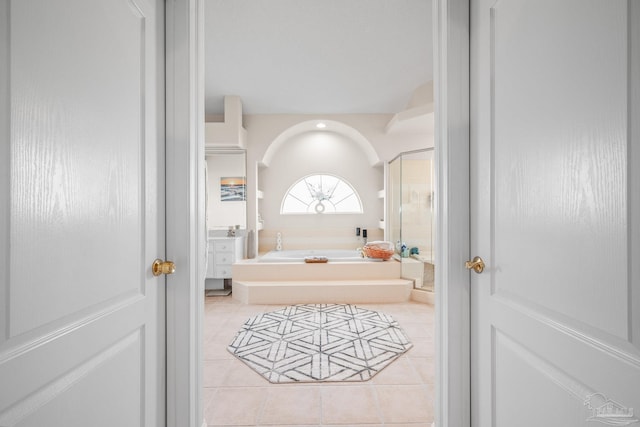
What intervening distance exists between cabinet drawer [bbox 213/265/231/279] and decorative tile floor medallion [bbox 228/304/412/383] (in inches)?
39.7

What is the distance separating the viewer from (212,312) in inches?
133

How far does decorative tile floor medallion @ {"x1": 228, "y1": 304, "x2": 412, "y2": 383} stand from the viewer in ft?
6.85

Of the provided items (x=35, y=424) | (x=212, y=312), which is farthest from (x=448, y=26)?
(x=212, y=312)

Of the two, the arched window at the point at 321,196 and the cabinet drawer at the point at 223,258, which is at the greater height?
the arched window at the point at 321,196

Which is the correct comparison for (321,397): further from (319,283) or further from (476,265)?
(319,283)

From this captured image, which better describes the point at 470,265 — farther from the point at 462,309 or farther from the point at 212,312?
the point at 212,312

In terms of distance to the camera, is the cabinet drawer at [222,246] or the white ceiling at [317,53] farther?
the cabinet drawer at [222,246]

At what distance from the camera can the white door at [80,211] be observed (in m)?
0.59

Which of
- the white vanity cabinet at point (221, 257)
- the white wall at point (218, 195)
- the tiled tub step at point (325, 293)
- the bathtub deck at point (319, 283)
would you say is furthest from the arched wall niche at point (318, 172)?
the tiled tub step at point (325, 293)

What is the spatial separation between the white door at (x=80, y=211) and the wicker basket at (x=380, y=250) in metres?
3.25

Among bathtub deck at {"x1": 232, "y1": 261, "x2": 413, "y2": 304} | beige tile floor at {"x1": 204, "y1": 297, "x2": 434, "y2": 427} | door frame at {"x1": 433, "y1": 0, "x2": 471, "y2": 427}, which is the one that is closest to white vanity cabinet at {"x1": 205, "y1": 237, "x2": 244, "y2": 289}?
bathtub deck at {"x1": 232, "y1": 261, "x2": 413, "y2": 304}

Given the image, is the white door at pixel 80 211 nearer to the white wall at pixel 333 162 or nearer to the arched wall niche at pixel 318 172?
the white wall at pixel 333 162

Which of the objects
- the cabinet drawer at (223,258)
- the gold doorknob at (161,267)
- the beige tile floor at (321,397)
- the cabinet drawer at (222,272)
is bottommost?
the beige tile floor at (321,397)

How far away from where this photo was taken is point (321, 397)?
179 cm
